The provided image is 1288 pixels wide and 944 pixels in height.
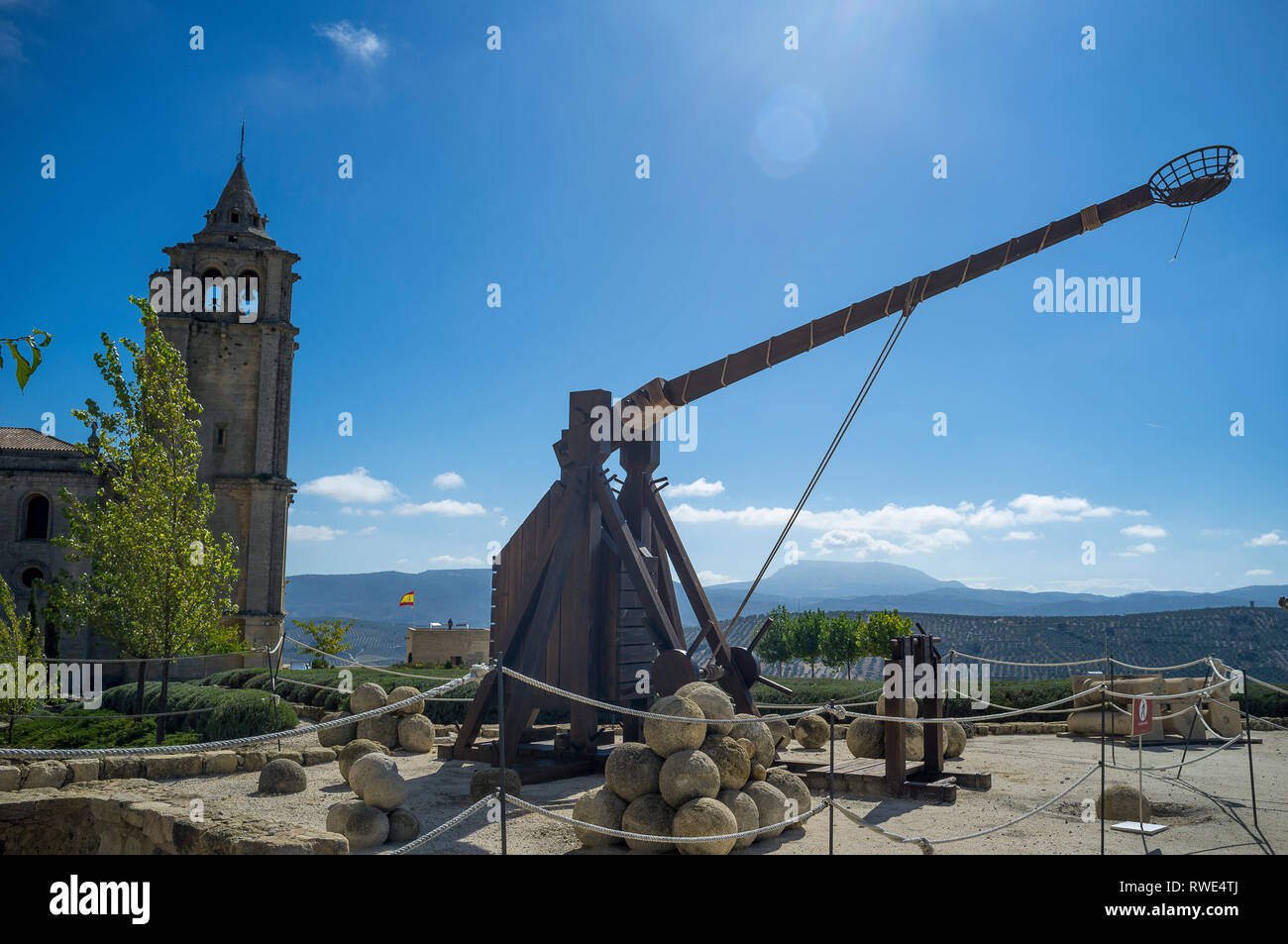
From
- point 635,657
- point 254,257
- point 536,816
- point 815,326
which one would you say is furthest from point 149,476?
point 254,257

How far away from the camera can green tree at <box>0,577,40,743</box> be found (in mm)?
13008

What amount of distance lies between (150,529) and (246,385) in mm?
24324

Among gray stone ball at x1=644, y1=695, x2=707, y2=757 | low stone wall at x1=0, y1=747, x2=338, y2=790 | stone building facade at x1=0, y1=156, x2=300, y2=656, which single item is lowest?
low stone wall at x1=0, y1=747, x2=338, y2=790

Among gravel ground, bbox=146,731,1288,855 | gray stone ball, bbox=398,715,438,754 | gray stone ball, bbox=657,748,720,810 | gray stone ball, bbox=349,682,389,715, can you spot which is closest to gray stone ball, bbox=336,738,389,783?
gravel ground, bbox=146,731,1288,855

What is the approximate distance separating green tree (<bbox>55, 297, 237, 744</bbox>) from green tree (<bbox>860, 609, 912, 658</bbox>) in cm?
3039

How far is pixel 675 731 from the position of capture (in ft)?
22.8

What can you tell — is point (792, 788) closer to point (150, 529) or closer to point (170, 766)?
point (170, 766)

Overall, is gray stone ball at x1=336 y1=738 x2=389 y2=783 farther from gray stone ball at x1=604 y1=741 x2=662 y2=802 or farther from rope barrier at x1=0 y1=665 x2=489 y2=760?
rope barrier at x1=0 y1=665 x2=489 y2=760

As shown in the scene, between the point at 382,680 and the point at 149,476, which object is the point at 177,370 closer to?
the point at 149,476

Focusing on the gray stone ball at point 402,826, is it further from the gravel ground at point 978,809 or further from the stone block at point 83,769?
the stone block at point 83,769

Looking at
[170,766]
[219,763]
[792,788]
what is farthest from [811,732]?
[170,766]
